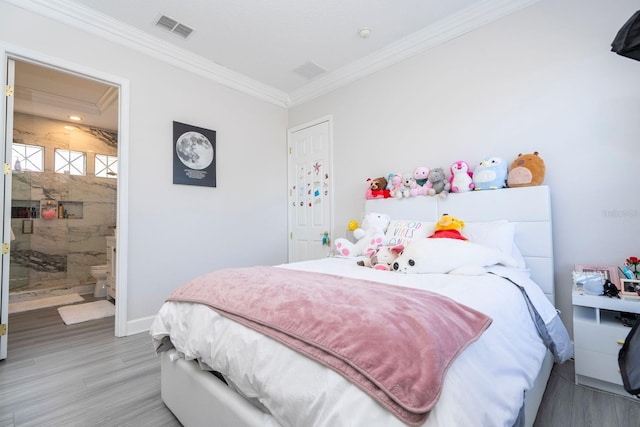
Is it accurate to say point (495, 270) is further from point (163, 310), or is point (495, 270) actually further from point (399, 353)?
point (163, 310)

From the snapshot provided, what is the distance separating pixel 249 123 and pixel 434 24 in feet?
7.53

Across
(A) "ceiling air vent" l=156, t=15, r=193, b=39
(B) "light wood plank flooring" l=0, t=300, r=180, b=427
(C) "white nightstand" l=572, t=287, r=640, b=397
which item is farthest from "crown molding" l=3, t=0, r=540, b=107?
(B) "light wood plank flooring" l=0, t=300, r=180, b=427

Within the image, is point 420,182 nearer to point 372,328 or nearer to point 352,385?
point 372,328

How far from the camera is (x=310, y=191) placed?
150 inches

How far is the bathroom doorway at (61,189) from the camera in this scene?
3938 millimetres

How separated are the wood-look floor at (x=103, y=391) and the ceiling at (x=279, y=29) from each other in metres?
2.69

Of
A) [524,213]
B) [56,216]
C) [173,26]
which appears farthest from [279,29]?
[56,216]

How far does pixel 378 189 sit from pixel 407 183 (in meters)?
0.33

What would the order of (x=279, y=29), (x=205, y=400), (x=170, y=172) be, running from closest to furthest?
(x=205, y=400) < (x=279, y=29) < (x=170, y=172)

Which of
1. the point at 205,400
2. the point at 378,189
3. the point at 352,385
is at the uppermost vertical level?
the point at 378,189

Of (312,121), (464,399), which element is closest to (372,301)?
(464,399)

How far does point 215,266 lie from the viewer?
3275 millimetres

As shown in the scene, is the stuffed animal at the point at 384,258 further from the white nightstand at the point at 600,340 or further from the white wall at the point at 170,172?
the white wall at the point at 170,172

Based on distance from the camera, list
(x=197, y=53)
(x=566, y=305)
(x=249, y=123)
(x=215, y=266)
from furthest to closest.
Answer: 1. (x=249, y=123)
2. (x=215, y=266)
3. (x=197, y=53)
4. (x=566, y=305)
